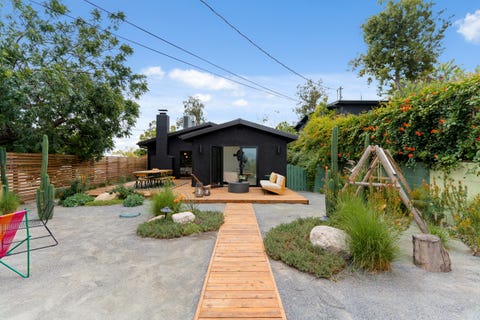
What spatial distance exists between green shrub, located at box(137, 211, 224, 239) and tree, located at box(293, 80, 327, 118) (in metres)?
20.9

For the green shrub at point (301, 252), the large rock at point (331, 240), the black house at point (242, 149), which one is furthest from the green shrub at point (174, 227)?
the black house at point (242, 149)

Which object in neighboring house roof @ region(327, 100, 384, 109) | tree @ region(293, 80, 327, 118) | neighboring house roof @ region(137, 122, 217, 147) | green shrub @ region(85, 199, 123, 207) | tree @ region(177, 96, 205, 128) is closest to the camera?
green shrub @ region(85, 199, 123, 207)

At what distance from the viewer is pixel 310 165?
975cm

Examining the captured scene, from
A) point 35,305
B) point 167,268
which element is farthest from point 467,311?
point 35,305

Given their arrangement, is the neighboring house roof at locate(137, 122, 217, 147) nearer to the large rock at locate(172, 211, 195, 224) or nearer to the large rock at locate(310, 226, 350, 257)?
the large rock at locate(172, 211, 195, 224)

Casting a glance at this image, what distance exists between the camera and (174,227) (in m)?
4.09

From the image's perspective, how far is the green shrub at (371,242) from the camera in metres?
2.68

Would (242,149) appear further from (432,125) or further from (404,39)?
(404,39)

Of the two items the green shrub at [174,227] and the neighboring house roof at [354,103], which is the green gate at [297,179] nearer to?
the green shrub at [174,227]

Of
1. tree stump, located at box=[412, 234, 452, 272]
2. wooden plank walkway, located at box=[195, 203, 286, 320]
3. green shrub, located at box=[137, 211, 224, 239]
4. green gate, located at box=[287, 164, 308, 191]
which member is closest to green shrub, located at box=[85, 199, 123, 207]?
green shrub, located at box=[137, 211, 224, 239]

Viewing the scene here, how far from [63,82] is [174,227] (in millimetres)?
6697

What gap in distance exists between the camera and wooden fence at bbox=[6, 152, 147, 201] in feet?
22.4

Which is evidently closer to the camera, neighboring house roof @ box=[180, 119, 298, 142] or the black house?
neighboring house roof @ box=[180, 119, 298, 142]

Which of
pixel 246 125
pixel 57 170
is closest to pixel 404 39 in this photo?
pixel 246 125
